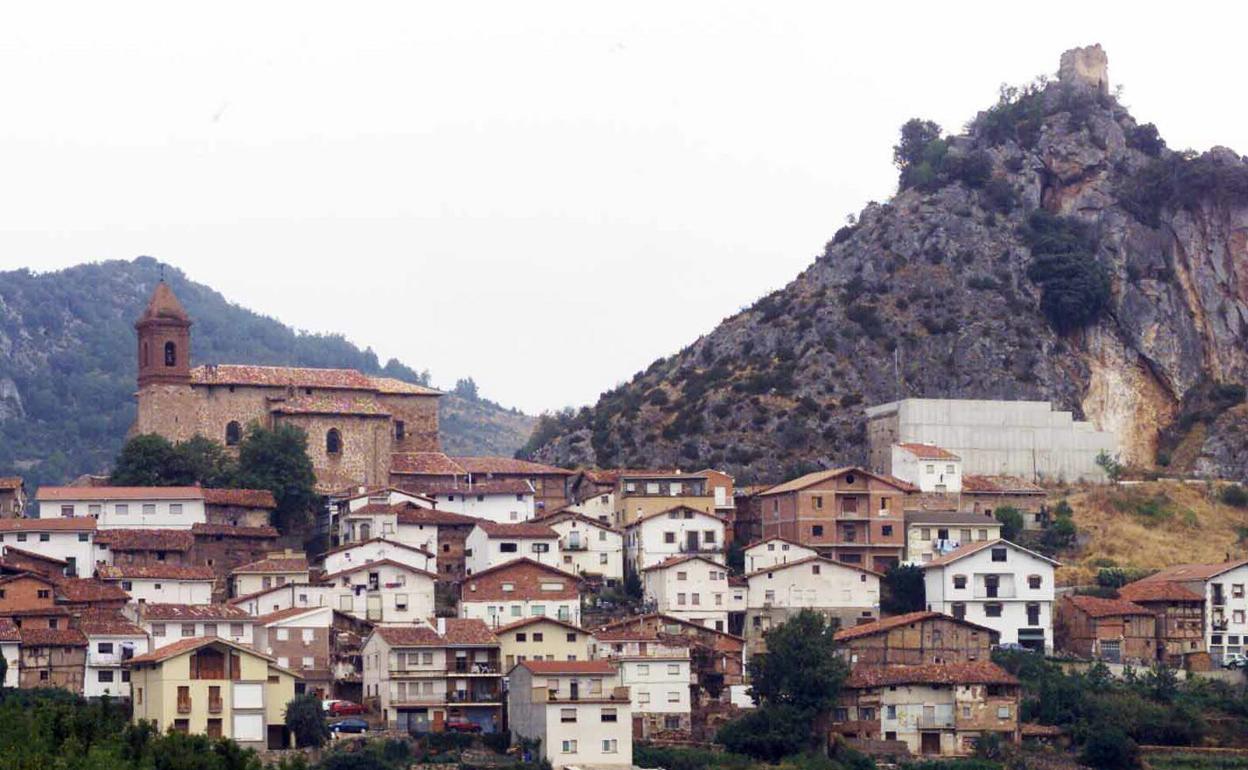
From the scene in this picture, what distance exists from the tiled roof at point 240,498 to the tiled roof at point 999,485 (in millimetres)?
28305

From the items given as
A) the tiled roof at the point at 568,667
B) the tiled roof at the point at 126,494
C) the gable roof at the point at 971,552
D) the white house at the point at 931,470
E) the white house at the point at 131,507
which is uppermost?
the white house at the point at 931,470

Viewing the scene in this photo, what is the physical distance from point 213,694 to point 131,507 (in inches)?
729

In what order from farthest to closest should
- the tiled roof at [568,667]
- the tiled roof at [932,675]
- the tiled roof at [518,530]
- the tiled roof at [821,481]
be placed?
the tiled roof at [821,481] < the tiled roof at [518,530] < the tiled roof at [932,675] < the tiled roof at [568,667]

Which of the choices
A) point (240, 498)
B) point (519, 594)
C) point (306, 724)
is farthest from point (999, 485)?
point (306, 724)

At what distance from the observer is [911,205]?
130375 mm

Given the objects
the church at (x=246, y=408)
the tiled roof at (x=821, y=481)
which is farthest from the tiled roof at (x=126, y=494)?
the tiled roof at (x=821, y=481)

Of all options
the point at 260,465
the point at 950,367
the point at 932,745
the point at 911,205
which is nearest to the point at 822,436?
the point at 950,367

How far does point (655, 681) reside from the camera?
79.0 meters

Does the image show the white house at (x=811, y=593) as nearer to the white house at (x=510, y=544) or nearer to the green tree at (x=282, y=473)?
the white house at (x=510, y=544)

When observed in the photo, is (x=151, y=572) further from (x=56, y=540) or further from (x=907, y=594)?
(x=907, y=594)

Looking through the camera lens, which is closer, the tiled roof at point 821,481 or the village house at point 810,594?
the village house at point 810,594

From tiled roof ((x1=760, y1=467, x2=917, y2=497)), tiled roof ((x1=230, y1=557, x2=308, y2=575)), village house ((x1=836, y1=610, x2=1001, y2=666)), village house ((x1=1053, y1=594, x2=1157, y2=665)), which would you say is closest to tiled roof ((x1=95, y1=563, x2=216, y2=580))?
tiled roof ((x1=230, y1=557, x2=308, y2=575))

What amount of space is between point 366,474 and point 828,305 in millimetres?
32202

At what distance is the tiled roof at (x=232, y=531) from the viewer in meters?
89.7
